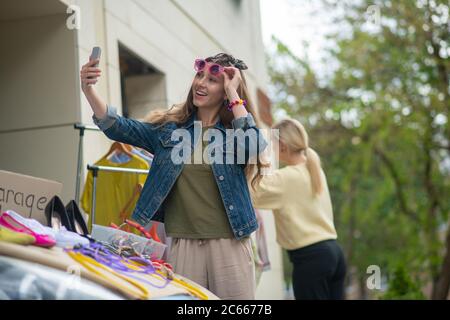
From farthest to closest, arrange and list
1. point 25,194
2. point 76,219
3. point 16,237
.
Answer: point 76,219 → point 25,194 → point 16,237

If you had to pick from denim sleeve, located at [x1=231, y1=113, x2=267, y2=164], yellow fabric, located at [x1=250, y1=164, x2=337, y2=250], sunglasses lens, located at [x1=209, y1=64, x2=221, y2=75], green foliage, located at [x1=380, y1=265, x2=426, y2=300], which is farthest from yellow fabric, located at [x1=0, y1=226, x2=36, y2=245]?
green foliage, located at [x1=380, y1=265, x2=426, y2=300]

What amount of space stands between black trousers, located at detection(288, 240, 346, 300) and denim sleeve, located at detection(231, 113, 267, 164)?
2154mm

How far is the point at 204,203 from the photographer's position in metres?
3.98

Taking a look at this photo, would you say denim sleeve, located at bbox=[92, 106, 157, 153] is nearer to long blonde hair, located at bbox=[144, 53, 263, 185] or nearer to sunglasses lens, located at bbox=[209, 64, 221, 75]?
long blonde hair, located at bbox=[144, 53, 263, 185]

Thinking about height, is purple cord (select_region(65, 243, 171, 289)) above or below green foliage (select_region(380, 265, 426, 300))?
above

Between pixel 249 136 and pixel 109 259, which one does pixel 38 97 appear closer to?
pixel 249 136

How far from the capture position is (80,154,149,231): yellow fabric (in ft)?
17.5

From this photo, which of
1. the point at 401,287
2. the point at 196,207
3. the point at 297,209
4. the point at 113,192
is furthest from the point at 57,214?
the point at 401,287

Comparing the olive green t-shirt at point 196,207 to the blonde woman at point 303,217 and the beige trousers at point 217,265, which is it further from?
the blonde woman at point 303,217

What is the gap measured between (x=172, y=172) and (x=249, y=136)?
0.42m
